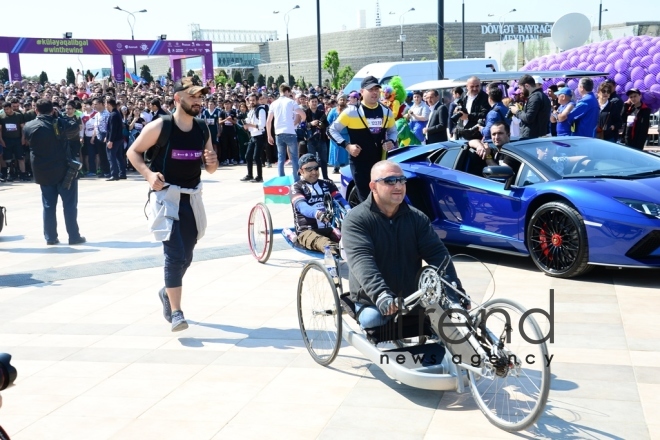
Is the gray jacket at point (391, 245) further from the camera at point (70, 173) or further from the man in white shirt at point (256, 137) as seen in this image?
the man in white shirt at point (256, 137)

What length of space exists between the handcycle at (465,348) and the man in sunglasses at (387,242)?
0.17m

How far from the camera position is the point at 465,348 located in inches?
179

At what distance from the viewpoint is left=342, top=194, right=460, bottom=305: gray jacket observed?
5094mm

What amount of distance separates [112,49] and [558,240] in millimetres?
45458

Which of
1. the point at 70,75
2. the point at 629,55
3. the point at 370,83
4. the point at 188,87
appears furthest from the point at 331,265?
the point at 70,75

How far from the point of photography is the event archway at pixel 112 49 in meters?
46.2

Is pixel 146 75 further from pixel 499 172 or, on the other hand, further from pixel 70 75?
pixel 499 172

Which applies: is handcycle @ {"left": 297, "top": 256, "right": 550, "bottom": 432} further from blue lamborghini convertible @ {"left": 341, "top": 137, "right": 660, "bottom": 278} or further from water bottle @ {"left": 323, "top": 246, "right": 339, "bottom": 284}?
blue lamborghini convertible @ {"left": 341, "top": 137, "right": 660, "bottom": 278}

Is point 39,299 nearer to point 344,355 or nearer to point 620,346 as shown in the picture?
point 344,355

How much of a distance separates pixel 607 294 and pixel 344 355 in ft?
8.85

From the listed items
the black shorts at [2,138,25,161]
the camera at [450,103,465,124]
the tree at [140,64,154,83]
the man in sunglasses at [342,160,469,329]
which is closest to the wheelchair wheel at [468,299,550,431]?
the man in sunglasses at [342,160,469,329]

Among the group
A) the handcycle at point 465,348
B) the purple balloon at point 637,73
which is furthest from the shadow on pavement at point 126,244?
the purple balloon at point 637,73

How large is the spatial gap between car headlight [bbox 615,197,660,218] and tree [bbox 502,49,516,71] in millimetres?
40775

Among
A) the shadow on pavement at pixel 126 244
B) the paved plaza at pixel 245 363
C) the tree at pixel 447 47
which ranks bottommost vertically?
the shadow on pavement at pixel 126 244
